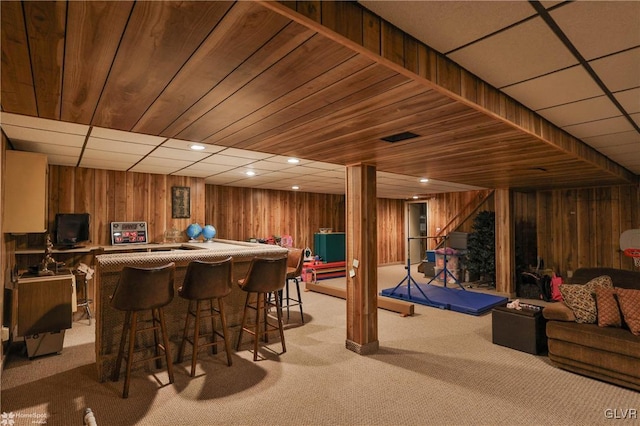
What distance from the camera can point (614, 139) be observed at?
3561 millimetres

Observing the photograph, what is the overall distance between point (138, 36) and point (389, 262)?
10350mm

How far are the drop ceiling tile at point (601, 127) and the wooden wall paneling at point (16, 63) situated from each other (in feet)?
12.7

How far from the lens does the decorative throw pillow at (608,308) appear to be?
3111mm

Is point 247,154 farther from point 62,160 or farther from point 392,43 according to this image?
point 392,43

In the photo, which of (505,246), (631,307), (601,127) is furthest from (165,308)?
(505,246)

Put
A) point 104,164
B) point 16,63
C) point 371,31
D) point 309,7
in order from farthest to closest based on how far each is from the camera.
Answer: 1. point 104,164
2. point 16,63
3. point 371,31
4. point 309,7

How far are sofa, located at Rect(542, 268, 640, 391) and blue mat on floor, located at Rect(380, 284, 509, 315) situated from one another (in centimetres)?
190

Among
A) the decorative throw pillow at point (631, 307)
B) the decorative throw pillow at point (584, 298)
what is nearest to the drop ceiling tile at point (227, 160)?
the decorative throw pillow at point (584, 298)

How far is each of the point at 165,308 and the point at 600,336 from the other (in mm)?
4094

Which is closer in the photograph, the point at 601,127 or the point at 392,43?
the point at 392,43

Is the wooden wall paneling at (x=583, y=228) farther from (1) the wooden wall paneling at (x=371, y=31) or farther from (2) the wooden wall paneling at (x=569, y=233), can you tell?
(1) the wooden wall paneling at (x=371, y=31)

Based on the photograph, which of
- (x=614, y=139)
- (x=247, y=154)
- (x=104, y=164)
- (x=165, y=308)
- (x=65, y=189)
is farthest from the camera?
(x=65, y=189)

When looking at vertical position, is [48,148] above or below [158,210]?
above

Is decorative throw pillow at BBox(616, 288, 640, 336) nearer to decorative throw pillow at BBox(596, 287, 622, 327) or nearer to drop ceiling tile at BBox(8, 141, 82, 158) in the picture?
decorative throw pillow at BBox(596, 287, 622, 327)
